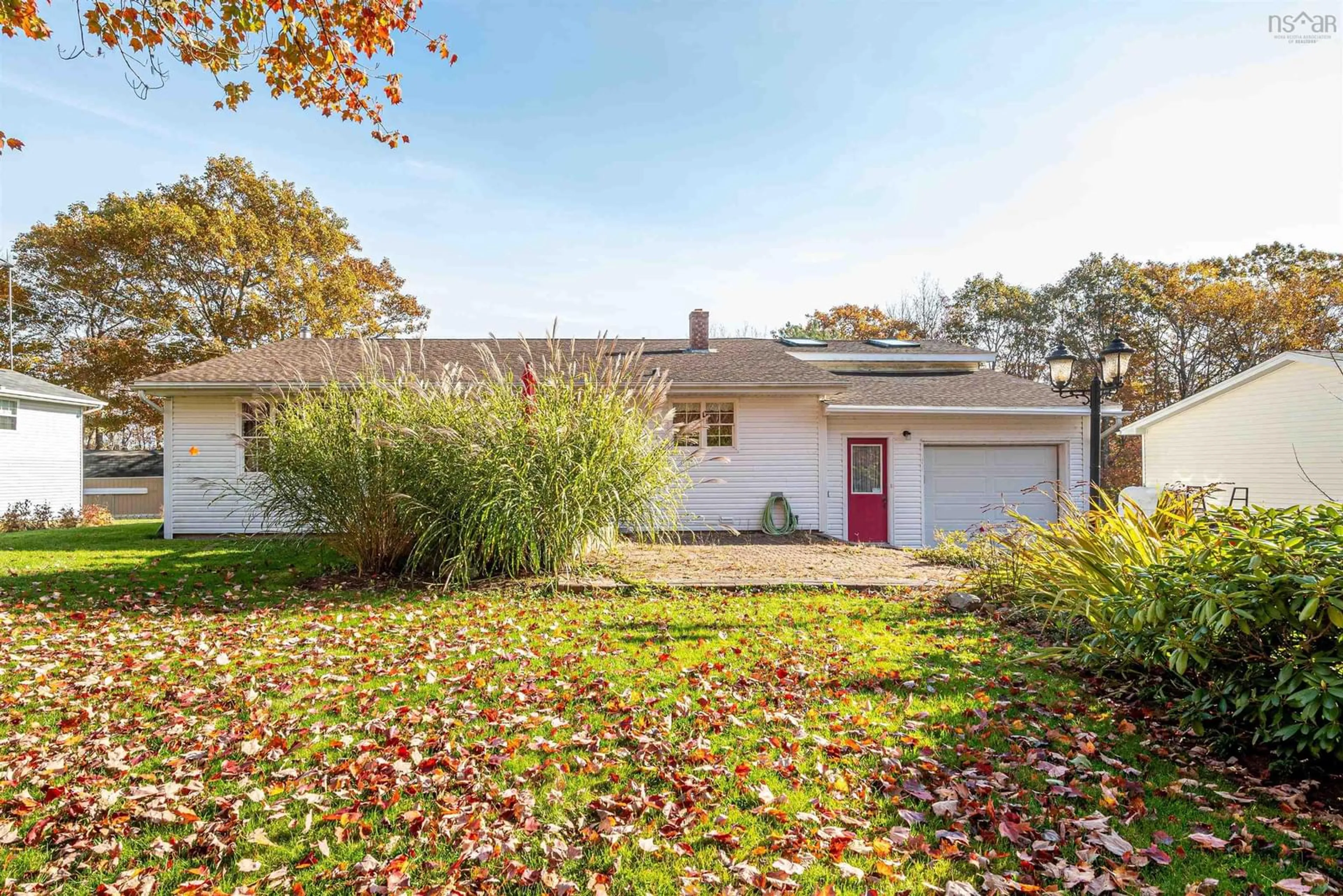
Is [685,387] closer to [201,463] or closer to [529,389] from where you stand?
[529,389]

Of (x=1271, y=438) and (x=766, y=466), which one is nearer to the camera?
(x=766, y=466)

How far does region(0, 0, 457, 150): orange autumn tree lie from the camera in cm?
421

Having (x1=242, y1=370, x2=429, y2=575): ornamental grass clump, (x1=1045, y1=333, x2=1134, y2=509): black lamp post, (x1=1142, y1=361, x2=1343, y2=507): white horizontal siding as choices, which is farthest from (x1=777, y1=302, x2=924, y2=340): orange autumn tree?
(x1=242, y1=370, x2=429, y2=575): ornamental grass clump

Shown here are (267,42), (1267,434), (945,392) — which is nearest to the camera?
(267,42)

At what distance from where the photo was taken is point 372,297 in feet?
84.2

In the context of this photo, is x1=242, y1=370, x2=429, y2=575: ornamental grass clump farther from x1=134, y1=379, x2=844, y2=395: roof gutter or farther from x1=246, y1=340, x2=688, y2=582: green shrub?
x1=134, y1=379, x2=844, y2=395: roof gutter

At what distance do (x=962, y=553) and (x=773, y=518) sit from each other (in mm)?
4060

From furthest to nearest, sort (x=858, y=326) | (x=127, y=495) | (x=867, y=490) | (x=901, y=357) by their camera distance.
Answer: (x=858, y=326) → (x=127, y=495) → (x=901, y=357) → (x=867, y=490)

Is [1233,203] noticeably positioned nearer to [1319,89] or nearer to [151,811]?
[1319,89]

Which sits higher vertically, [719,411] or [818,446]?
[719,411]

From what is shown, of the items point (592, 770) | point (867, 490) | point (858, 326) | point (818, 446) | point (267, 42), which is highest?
point (858, 326)

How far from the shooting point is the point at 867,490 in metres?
11.8

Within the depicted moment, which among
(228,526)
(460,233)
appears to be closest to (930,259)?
(460,233)

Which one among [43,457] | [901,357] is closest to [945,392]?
[901,357]
